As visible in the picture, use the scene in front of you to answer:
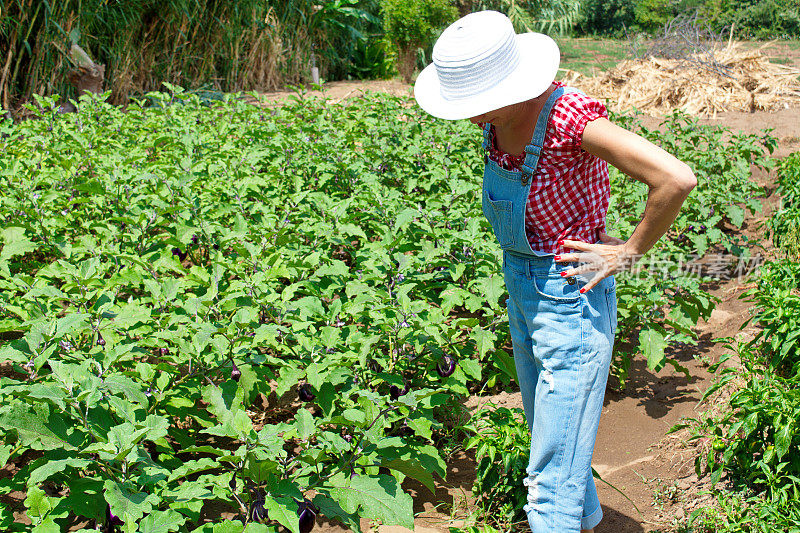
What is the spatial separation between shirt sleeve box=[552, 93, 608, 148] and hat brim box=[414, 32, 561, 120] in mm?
67

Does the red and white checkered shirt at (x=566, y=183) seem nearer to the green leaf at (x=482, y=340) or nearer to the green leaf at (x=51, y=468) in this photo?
the green leaf at (x=482, y=340)

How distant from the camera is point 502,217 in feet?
6.39

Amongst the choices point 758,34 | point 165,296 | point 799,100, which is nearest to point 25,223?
point 165,296

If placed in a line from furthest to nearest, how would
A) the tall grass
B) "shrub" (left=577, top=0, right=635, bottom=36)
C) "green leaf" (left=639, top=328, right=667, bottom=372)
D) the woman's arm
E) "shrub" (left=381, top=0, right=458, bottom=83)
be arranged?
"shrub" (left=577, top=0, right=635, bottom=36) → "shrub" (left=381, top=0, right=458, bottom=83) → the tall grass → "green leaf" (left=639, top=328, right=667, bottom=372) → the woman's arm

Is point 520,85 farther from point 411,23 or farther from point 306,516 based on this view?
point 411,23

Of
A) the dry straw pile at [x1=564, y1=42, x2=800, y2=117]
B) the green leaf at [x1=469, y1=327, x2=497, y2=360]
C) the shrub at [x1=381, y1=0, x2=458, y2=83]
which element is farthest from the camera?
the shrub at [x1=381, y1=0, x2=458, y2=83]

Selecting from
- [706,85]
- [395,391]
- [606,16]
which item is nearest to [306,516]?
[395,391]

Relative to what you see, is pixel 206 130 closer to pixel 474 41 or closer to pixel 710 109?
pixel 474 41

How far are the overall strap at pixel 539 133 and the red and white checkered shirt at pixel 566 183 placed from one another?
1 centimetres

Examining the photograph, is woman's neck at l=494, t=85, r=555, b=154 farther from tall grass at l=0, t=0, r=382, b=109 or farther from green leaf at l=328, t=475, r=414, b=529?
tall grass at l=0, t=0, r=382, b=109

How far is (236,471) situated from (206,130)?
4530 mm

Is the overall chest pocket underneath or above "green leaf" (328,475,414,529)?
above

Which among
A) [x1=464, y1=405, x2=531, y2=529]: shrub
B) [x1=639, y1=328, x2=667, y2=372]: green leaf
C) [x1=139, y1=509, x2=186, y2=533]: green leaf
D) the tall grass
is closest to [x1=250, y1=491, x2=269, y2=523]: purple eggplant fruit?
[x1=139, y1=509, x2=186, y2=533]: green leaf

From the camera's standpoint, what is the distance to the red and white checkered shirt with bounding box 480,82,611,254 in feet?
5.71
